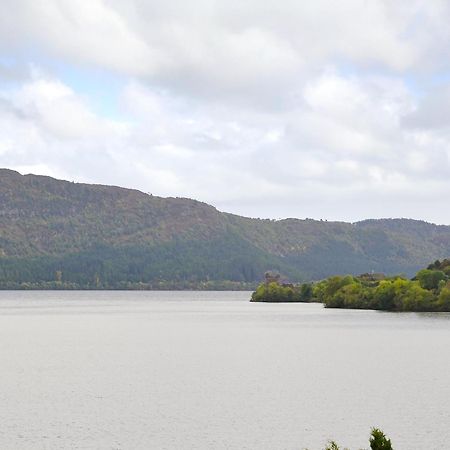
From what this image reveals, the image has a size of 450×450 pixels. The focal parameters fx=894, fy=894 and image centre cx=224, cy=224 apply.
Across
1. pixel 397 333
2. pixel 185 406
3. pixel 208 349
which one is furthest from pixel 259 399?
pixel 397 333

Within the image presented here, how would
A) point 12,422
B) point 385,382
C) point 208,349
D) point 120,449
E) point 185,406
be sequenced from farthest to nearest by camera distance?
1. point 208,349
2. point 385,382
3. point 185,406
4. point 12,422
5. point 120,449

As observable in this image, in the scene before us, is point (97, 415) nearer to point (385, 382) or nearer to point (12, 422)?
point (12, 422)

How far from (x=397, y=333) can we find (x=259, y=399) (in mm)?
83235

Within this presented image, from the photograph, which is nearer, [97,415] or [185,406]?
[97,415]

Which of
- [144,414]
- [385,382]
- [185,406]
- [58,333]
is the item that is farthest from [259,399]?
[58,333]

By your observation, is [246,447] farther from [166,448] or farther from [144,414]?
[144,414]

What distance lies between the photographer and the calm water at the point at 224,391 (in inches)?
2502

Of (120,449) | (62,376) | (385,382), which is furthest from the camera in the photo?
(62,376)

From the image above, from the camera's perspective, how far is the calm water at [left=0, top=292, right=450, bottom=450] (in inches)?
2502

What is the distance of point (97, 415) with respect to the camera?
7138 centimetres

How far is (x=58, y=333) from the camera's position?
550ft

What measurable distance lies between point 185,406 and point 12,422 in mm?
15090

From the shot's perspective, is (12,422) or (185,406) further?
(185,406)

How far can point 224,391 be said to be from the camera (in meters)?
84.9
